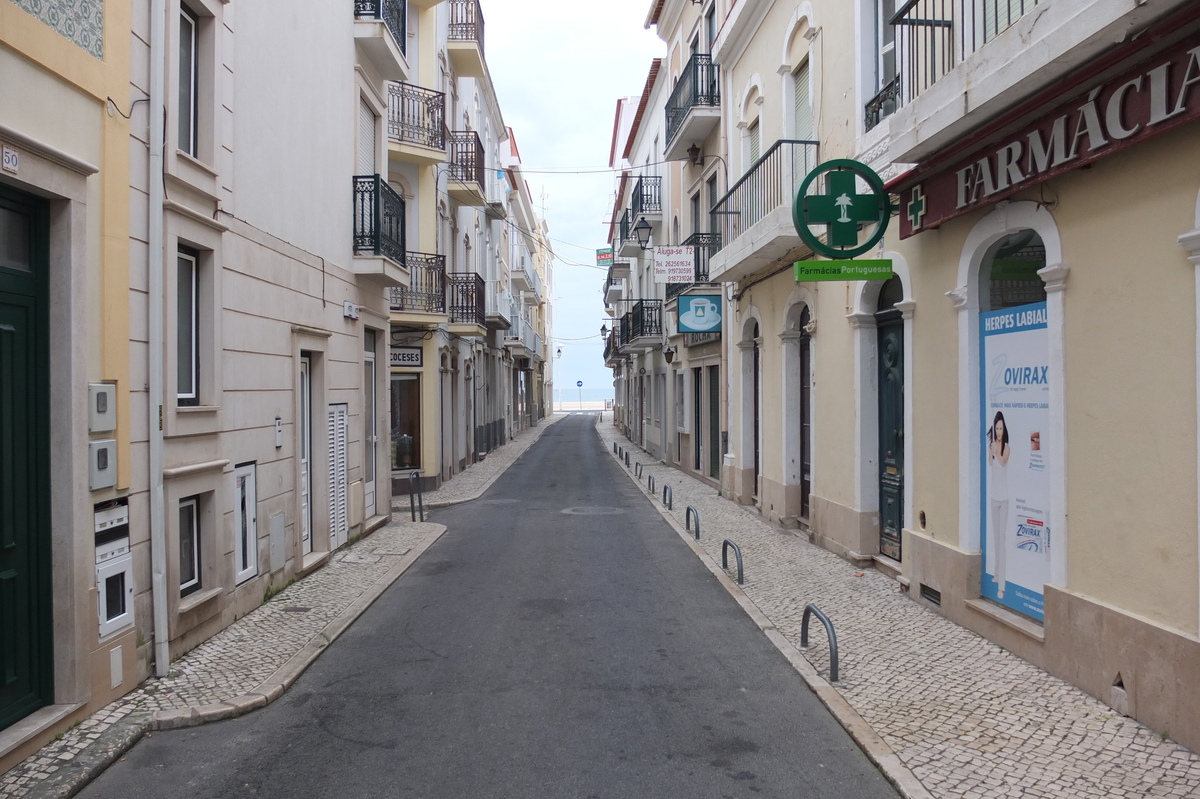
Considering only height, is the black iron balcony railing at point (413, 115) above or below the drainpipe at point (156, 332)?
above

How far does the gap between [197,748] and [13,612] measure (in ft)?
4.44

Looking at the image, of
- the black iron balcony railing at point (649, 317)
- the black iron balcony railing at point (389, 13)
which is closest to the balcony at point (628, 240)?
the black iron balcony railing at point (649, 317)

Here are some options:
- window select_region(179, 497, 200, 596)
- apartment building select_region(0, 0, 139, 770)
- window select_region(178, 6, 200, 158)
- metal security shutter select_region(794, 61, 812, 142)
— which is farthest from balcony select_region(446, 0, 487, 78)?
window select_region(179, 497, 200, 596)

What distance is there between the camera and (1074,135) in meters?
5.53

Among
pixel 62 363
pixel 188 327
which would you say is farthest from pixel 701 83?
pixel 62 363

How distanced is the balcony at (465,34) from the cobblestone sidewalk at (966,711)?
17.5m

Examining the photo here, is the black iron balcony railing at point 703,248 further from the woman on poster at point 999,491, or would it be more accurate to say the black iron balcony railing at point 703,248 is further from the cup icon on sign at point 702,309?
the woman on poster at point 999,491

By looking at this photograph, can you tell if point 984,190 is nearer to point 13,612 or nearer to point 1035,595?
point 1035,595

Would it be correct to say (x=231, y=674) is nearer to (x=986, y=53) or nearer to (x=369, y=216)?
(x=986, y=53)

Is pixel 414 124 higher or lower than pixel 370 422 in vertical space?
higher

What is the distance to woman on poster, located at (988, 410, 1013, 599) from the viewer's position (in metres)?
6.92

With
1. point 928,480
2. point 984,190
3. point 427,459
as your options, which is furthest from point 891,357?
point 427,459

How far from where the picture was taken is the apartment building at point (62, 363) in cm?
483

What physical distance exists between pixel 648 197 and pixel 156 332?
73.0ft
